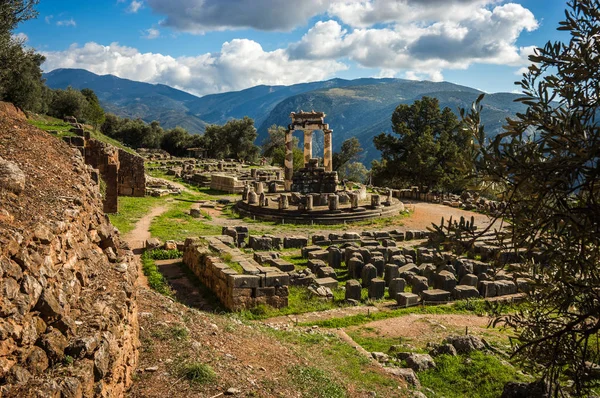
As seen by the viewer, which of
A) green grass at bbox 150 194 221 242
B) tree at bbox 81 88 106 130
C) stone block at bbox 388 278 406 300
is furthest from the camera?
tree at bbox 81 88 106 130

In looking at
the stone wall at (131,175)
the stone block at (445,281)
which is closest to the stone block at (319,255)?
the stone block at (445,281)

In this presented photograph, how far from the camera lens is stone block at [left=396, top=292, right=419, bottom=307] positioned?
1397 cm

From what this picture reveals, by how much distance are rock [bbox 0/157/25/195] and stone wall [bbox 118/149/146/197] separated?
2352 centimetres

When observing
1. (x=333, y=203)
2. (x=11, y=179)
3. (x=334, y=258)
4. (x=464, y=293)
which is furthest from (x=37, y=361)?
(x=333, y=203)

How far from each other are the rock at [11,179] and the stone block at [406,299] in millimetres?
10494

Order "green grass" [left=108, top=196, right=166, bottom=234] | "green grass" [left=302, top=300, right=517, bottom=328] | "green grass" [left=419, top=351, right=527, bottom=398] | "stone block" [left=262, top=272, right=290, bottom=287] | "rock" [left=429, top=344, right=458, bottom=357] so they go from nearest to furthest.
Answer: "green grass" [left=419, top=351, right=527, bottom=398], "rock" [left=429, top=344, right=458, bottom=357], "green grass" [left=302, top=300, right=517, bottom=328], "stone block" [left=262, top=272, right=290, bottom=287], "green grass" [left=108, top=196, right=166, bottom=234]

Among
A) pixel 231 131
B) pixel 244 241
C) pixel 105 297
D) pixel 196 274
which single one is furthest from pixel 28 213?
pixel 231 131

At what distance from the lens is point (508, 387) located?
7.80 metres

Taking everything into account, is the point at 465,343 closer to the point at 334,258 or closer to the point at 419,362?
the point at 419,362

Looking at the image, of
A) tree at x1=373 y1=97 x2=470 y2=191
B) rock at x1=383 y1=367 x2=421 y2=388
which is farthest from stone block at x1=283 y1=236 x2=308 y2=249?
tree at x1=373 y1=97 x2=470 y2=191

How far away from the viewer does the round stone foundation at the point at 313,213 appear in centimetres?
2773

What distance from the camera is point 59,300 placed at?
5.23 metres

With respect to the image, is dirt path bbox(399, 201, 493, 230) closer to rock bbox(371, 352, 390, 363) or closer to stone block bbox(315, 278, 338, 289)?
stone block bbox(315, 278, 338, 289)

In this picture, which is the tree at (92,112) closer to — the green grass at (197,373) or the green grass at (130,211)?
the green grass at (130,211)
